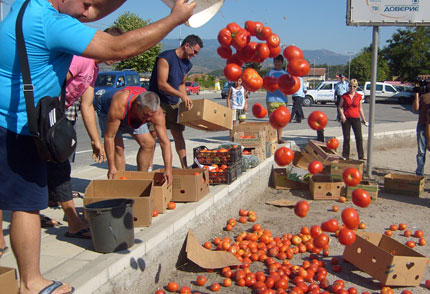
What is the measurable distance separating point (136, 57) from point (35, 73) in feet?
117

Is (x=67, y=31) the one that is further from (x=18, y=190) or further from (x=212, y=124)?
(x=212, y=124)

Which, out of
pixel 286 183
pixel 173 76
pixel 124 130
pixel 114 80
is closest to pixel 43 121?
pixel 124 130

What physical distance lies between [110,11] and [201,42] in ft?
8.88

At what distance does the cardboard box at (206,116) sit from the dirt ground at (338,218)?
53.7 inches

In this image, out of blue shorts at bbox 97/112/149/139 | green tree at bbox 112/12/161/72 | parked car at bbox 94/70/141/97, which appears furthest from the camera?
green tree at bbox 112/12/161/72

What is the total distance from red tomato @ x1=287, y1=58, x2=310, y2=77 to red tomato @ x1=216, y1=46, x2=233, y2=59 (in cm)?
57

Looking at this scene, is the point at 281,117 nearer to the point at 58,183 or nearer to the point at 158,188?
the point at 158,188

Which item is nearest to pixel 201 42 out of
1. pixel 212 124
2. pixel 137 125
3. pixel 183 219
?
pixel 212 124

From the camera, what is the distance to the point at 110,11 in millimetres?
3154

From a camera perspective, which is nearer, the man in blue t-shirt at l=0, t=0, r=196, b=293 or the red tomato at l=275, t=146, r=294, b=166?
the man in blue t-shirt at l=0, t=0, r=196, b=293

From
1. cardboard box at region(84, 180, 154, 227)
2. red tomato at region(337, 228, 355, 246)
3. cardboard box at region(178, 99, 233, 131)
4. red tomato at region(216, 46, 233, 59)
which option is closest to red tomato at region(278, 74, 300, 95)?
red tomato at region(216, 46, 233, 59)

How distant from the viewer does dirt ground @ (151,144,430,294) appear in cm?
422

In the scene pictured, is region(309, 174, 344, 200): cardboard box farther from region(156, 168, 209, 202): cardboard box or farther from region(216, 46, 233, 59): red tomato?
region(216, 46, 233, 59): red tomato

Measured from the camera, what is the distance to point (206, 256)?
14.6ft
